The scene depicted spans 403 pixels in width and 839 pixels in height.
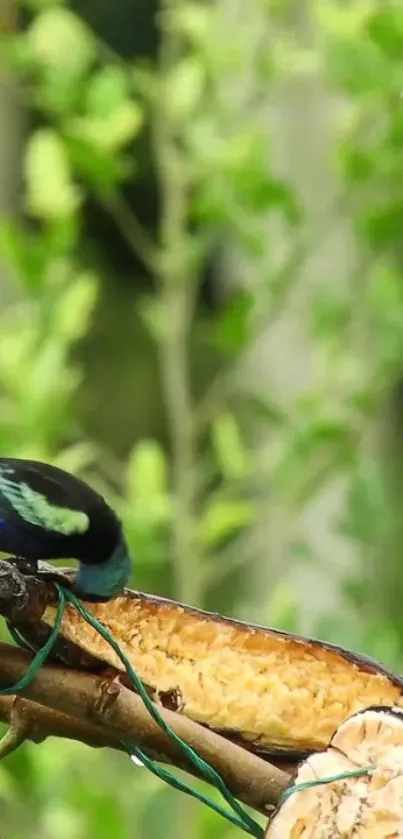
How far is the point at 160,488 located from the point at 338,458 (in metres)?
0.12

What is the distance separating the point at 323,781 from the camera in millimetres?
222

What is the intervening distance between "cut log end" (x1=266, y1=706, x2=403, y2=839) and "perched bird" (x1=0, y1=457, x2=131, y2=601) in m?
0.06

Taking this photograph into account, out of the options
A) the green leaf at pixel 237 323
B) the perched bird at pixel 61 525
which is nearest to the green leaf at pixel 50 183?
the green leaf at pixel 237 323

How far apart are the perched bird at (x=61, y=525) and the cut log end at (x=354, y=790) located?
0.06m

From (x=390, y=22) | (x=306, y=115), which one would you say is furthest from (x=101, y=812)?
(x=306, y=115)

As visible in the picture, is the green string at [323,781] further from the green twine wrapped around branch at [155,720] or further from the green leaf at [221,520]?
the green leaf at [221,520]

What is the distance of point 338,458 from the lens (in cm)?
66

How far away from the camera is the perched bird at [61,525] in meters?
0.22

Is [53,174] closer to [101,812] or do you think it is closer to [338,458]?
[338,458]

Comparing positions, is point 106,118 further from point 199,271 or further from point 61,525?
point 61,525

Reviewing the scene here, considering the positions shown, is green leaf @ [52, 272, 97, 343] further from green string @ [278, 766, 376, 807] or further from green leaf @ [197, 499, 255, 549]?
green string @ [278, 766, 376, 807]

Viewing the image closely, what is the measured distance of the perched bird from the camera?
22 centimetres

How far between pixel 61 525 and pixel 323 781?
0.25ft

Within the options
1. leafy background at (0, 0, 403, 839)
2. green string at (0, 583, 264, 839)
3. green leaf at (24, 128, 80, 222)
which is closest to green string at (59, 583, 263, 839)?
green string at (0, 583, 264, 839)
